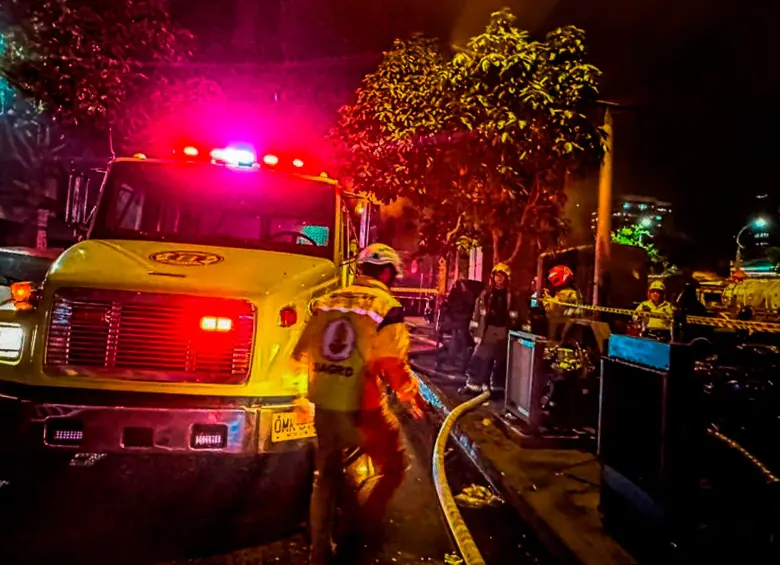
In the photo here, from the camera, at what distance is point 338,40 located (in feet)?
55.3

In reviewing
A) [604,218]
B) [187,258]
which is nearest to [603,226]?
[604,218]

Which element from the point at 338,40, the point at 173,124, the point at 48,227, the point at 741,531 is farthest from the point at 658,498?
the point at 48,227

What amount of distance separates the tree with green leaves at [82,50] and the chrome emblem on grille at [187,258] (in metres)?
5.86

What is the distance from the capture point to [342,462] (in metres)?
4.26

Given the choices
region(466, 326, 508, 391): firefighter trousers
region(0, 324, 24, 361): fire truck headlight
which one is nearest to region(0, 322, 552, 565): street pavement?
region(0, 324, 24, 361): fire truck headlight

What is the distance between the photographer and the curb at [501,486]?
15.1 feet

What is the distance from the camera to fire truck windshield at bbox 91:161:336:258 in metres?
6.18

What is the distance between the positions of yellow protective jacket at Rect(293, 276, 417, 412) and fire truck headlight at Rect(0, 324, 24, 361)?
2263 mm

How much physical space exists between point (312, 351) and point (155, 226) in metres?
2.74

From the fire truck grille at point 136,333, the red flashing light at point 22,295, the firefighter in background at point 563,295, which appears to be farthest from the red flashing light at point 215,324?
the firefighter in background at point 563,295

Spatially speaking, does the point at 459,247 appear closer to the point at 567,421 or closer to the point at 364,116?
the point at 364,116

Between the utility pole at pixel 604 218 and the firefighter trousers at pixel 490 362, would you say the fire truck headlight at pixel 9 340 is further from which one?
the utility pole at pixel 604 218

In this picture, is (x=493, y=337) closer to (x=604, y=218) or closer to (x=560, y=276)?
(x=560, y=276)

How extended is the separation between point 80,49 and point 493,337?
7163 millimetres
